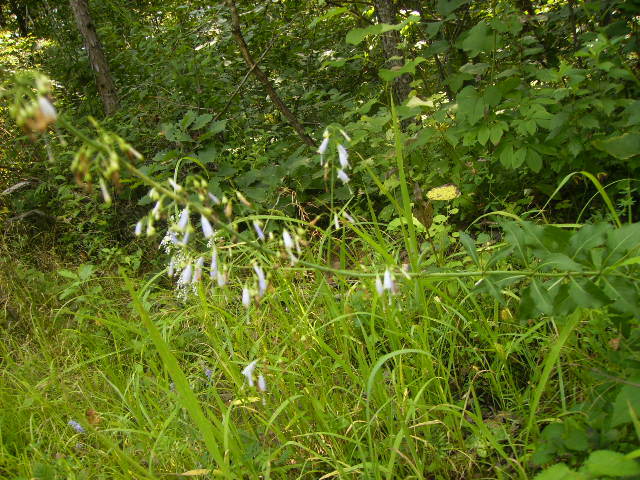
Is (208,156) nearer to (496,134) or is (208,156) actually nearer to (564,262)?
(496,134)

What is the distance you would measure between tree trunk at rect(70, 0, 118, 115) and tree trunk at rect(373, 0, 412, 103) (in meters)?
3.48

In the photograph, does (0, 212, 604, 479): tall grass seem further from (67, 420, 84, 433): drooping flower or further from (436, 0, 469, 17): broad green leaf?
(436, 0, 469, 17): broad green leaf

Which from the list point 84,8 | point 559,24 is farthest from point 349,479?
point 84,8

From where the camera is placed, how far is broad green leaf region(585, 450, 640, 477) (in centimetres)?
107

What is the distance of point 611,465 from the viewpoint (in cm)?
110

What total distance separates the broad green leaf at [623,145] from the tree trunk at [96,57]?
16.6 feet

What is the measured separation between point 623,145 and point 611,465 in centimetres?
201

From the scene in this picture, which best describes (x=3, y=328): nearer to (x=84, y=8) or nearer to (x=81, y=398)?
(x=81, y=398)

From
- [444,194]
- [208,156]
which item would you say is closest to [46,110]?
[444,194]

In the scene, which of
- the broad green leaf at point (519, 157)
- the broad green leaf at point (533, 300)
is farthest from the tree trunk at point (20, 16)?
the broad green leaf at point (533, 300)

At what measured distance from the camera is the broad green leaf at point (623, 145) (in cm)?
253

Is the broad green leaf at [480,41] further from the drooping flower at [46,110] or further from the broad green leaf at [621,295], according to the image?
the drooping flower at [46,110]

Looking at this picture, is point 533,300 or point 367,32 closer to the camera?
point 533,300

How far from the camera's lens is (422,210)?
8.71 ft
